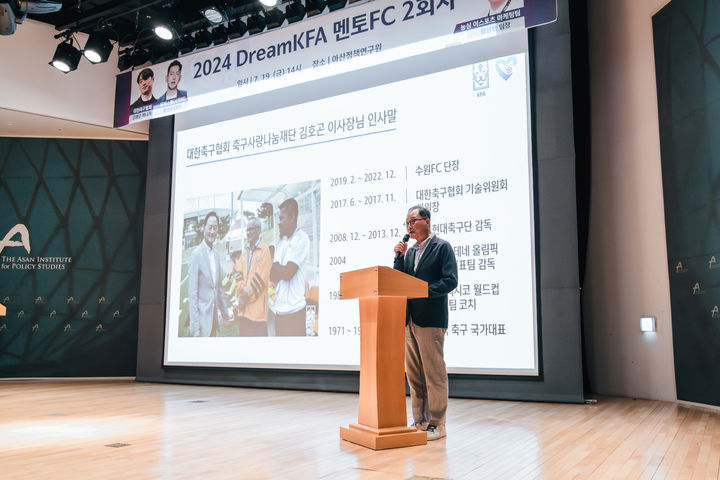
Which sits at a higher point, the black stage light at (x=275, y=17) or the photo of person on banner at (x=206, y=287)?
the black stage light at (x=275, y=17)

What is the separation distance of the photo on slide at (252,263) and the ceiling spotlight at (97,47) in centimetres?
187

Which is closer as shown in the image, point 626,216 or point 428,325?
point 428,325

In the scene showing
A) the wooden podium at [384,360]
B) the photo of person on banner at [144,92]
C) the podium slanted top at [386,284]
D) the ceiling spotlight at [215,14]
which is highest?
the ceiling spotlight at [215,14]

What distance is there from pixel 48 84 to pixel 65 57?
91 cm

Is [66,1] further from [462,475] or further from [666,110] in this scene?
[462,475]

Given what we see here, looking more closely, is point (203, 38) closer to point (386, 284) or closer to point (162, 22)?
point (162, 22)

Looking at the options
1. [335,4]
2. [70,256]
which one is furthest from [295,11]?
[70,256]

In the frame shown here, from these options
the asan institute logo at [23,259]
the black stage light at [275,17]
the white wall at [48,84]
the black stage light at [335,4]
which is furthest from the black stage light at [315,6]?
the asan institute logo at [23,259]

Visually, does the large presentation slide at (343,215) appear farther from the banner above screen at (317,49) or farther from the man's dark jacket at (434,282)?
the man's dark jacket at (434,282)

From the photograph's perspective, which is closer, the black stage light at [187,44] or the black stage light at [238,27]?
the black stage light at [238,27]

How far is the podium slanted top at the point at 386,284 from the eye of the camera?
9.49 ft

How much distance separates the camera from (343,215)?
224 inches

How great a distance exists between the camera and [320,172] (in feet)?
19.4

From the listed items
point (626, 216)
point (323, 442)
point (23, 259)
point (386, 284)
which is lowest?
point (323, 442)
